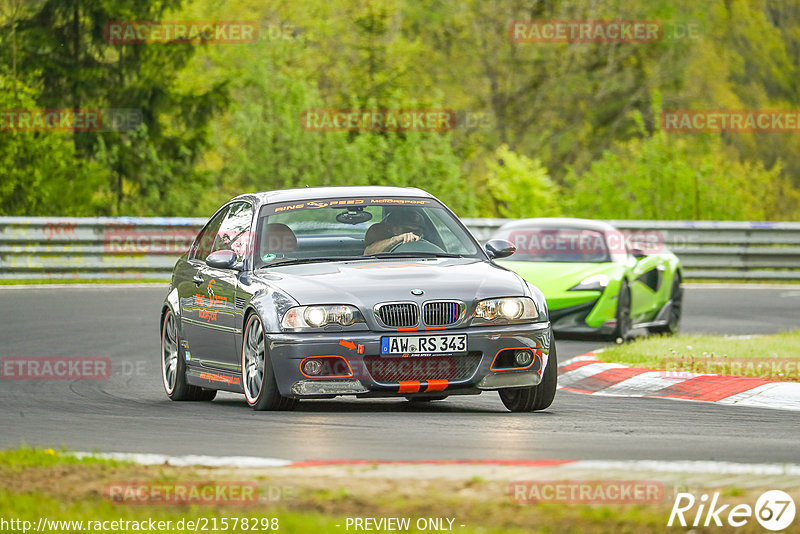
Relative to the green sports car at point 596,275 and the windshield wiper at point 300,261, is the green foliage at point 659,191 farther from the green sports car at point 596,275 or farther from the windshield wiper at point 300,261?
the windshield wiper at point 300,261

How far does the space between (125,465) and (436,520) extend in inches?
77.0

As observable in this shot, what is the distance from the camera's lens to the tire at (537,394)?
1026 cm

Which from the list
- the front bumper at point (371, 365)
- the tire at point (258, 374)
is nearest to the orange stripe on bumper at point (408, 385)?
the front bumper at point (371, 365)

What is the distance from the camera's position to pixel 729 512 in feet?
19.4

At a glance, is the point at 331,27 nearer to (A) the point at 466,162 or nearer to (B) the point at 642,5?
(A) the point at 466,162

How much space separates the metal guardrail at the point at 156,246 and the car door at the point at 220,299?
1393 cm

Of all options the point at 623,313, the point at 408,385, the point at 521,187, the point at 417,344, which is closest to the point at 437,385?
the point at 408,385

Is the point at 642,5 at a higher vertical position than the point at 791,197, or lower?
higher

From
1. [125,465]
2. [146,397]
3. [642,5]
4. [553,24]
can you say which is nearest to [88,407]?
[146,397]

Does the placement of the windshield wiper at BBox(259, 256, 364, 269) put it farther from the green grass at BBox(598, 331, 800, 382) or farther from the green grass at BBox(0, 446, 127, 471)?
the green grass at BBox(598, 331, 800, 382)

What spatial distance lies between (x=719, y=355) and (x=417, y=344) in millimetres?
4942

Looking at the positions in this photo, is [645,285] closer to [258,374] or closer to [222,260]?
[222,260]

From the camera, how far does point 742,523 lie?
5.77m

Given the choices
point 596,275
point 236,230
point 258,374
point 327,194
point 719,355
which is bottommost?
point 719,355
